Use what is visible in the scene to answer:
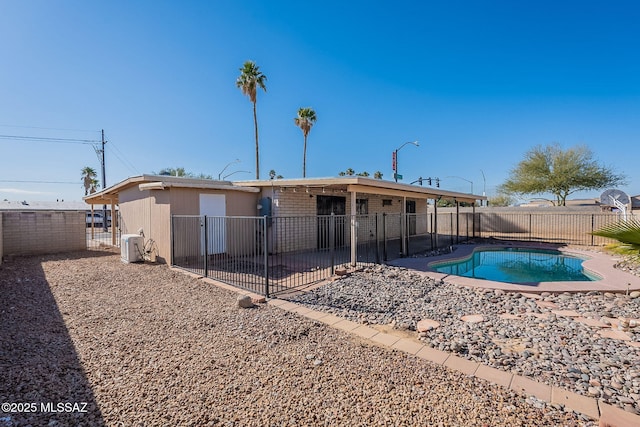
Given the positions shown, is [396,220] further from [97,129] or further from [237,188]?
[97,129]

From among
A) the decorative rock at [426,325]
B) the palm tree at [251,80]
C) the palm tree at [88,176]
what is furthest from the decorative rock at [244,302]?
the palm tree at [88,176]

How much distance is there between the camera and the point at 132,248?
938cm

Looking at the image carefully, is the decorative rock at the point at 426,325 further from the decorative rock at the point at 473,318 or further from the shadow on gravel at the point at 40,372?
the shadow on gravel at the point at 40,372

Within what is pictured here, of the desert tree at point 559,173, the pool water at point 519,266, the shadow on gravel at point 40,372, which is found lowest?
the pool water at point 519,266

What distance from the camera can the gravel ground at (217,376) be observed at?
231 centimetres

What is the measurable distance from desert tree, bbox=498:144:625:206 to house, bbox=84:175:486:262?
16.5m

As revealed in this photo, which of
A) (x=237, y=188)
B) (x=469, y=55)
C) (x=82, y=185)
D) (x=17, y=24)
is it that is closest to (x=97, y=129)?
(x=82, y=185)

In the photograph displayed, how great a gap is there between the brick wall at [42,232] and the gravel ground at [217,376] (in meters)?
8.71

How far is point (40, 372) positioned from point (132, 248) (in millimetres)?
7321

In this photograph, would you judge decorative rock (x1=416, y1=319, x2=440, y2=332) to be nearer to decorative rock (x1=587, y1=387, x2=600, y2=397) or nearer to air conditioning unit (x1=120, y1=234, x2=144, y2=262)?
decorative rock (x1=587, y1=387, x2=600, y2=397)

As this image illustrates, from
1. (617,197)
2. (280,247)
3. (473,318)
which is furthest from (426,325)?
(617,197)

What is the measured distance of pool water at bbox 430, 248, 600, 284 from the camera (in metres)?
8.93

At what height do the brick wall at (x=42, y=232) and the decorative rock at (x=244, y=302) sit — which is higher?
the brick wall at (x=42, y=232)

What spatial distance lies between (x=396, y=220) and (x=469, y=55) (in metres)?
8.82
